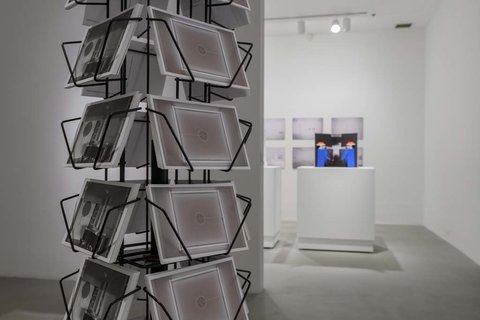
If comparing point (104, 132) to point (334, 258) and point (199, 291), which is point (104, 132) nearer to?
point (199, 291)

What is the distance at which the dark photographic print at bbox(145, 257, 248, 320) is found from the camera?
157 cm

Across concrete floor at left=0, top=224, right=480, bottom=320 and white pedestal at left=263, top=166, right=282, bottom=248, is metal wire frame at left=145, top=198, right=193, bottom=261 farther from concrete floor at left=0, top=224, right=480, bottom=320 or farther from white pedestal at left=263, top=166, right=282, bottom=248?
white pedestal at left=263, top=166, right=282, bottom=248

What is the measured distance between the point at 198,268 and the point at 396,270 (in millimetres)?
3271

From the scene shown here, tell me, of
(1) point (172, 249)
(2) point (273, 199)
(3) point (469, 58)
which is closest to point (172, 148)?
(1) point (172, 249)

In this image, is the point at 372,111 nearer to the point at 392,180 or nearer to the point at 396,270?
the point at 392,180

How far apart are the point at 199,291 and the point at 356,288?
7.98 ft

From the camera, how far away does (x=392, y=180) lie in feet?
25.5

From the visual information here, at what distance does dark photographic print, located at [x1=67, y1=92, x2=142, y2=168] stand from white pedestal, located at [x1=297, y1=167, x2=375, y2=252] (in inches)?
156

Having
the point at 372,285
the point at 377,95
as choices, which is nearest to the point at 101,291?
the point at 372,285

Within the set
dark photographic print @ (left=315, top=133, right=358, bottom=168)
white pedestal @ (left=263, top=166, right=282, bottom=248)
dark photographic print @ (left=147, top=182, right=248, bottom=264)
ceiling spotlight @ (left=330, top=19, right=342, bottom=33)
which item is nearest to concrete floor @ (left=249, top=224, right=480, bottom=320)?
white pedestal @ (left=263, top=166, right=282, bottom=248)

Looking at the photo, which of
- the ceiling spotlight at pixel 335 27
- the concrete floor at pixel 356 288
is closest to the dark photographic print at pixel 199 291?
the concrete floor at pixel 356 288

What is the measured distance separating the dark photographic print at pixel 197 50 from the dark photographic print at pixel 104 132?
0.18 meters

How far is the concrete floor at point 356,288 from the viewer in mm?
3123

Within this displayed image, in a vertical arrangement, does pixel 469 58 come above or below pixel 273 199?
above
